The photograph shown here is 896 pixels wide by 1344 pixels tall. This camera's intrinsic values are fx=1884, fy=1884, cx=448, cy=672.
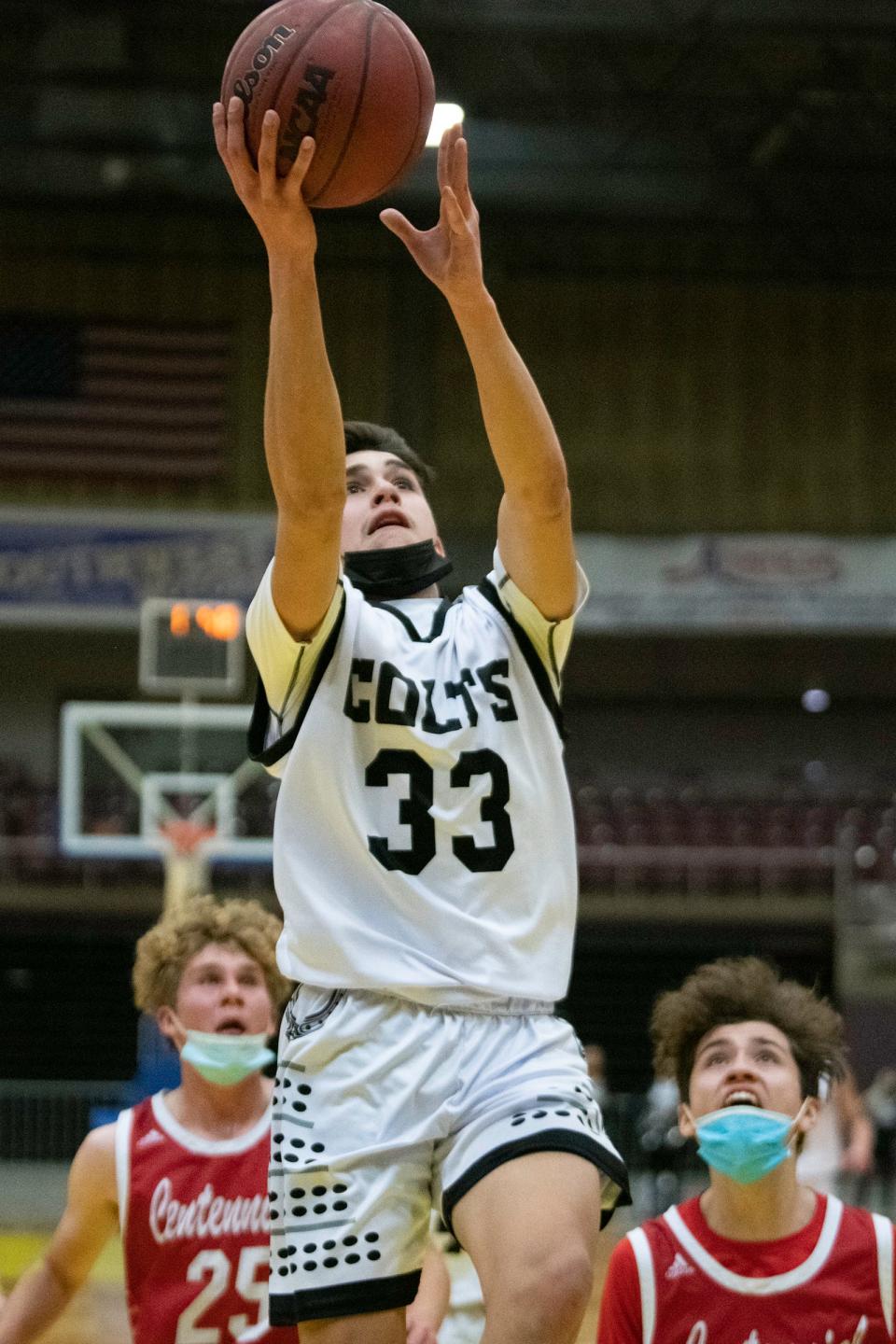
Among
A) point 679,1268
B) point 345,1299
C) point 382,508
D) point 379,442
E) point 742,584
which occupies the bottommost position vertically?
point 679,1268

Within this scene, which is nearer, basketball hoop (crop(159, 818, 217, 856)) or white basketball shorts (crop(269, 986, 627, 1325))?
white basketball shorts (crop(269, 986, 627, 1325))

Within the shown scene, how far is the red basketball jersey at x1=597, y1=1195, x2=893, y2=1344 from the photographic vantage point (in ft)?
11.5

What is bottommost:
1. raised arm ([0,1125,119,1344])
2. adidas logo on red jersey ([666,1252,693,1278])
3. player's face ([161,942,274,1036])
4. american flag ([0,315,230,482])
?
raised arm ([0,1125,119,1344])

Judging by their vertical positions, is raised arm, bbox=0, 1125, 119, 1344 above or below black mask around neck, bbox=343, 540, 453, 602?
below

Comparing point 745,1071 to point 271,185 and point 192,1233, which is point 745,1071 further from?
point 271,185

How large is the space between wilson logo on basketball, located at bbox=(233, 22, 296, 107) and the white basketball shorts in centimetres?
138

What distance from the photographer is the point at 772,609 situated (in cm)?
1936

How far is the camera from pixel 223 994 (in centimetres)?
425

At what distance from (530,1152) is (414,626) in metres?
0.87

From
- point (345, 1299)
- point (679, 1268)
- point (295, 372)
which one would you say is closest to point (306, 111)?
point (295, 372)

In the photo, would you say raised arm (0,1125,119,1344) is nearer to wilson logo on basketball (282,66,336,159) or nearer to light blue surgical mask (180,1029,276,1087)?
light blue surgical mask (180,1029,276,1087)

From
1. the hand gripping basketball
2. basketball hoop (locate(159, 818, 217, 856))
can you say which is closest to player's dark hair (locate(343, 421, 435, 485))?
the hand gripping basketball

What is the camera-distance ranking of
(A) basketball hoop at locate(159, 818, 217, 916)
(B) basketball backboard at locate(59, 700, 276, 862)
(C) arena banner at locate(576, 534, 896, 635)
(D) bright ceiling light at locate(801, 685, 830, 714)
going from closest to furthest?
(A) basketball hoop at locate(159, 818, 217, 916) < (B) basketball backboard at locate(59, 700, 276, 862) < (C) arena banner at locate(576, 534, 896, 635) < (D) bright ceiling light at locate(801, 685, 830, 714)

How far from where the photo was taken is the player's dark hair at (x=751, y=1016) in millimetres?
3795
